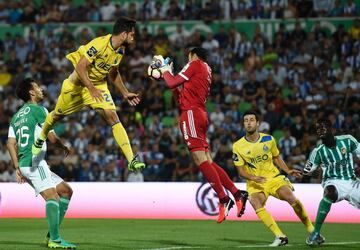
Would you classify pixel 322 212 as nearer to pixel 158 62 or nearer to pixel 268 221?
pixel 268 221

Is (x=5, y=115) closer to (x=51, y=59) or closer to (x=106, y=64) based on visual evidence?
(x=51, y=59)

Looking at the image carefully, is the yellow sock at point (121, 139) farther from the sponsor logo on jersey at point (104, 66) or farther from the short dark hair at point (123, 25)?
the short dark hair at point (123, 25)

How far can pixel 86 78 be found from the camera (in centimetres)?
1145

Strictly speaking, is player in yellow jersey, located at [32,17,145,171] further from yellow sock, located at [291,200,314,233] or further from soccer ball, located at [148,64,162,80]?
yellow sock, located at [291,200,314,233]

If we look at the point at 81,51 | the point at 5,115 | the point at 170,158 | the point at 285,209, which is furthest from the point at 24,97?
the point at 5,115

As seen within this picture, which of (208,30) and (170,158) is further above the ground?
(208,30)

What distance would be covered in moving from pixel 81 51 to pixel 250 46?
1341 cm

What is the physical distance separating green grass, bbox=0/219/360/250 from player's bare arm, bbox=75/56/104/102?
1968mm

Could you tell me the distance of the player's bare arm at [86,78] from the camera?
11359mm

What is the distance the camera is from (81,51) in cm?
1185

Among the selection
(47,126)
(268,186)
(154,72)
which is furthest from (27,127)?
(268,186)

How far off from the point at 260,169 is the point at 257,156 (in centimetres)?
19

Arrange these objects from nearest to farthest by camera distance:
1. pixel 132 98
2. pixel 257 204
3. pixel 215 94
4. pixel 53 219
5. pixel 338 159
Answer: pixel 53 219, pixel 132 98, pixel 338 159, pixel 257 204, pixel 215 94

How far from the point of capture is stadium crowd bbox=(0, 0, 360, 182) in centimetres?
2159
